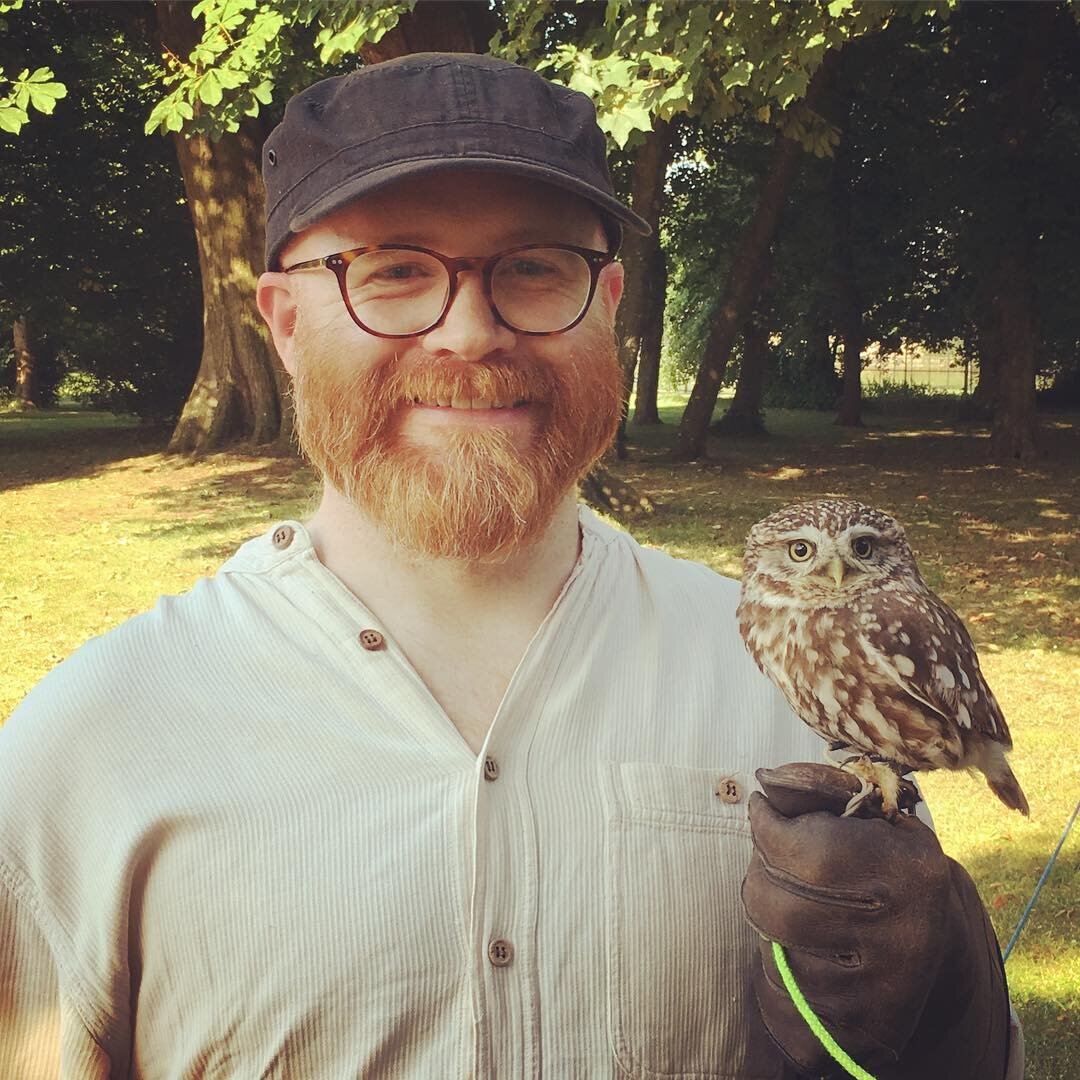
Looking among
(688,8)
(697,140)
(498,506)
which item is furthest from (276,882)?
(697,140)

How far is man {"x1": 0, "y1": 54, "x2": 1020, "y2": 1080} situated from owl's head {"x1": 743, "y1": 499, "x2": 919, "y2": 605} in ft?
0.86

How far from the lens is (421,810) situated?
1.69 metres

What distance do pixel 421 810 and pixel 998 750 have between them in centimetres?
105

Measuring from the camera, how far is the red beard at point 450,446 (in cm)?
180

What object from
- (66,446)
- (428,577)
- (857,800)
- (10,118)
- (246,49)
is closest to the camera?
(857,800)

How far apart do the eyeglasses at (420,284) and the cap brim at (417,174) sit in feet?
0.24

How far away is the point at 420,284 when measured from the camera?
1777mm

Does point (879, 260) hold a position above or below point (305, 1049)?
above

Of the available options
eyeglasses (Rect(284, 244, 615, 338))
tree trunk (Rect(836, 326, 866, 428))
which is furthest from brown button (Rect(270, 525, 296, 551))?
tree trunk (Rect(836, 326, 866, 428))

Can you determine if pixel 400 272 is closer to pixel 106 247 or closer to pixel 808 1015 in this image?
pixel 808 1015

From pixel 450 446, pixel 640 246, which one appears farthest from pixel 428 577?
pixel 640 246

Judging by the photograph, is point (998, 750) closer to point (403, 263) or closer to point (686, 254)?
point (403, 263)

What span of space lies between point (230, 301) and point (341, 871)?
609 inches

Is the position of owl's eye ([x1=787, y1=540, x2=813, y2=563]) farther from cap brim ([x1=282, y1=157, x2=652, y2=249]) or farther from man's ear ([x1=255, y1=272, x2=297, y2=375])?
man's ear ([x1=255, y1=272, x2=297, y2=375])
